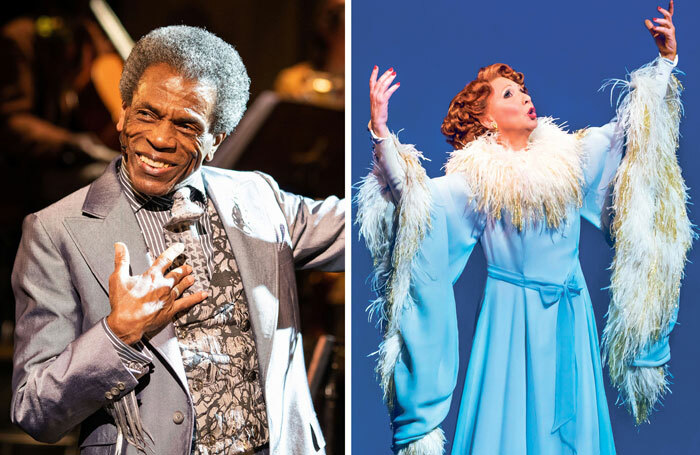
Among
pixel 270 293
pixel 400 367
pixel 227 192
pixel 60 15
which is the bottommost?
pixel 400 367

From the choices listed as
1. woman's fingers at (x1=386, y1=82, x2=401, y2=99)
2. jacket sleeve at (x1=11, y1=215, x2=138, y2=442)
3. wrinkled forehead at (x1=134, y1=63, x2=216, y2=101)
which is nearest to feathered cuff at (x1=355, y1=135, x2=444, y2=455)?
woman's fingers at (x1=386, y1=82, x2=401, y2=99)

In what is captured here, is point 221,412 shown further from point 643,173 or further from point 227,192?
point 643,173

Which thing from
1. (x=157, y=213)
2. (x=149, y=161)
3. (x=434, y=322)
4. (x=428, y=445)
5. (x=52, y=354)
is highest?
(x=149, y=161)

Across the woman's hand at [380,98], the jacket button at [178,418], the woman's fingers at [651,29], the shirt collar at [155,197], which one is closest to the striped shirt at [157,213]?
the shirt collar at [155,197]

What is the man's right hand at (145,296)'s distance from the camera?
1.96 meters

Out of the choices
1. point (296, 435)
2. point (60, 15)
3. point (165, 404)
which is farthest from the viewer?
point (60, 15)

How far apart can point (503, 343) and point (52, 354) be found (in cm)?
120

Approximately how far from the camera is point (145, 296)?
1.98m

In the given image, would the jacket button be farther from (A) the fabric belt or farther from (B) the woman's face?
(B) the woman's face

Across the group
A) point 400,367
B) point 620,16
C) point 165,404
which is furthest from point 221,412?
point 620,16

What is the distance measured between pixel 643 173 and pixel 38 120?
7.64 feet

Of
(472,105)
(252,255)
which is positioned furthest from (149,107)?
(472,105)

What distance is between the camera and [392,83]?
2355 millimetres

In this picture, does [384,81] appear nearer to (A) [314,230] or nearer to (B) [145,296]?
(A) [314,230]
